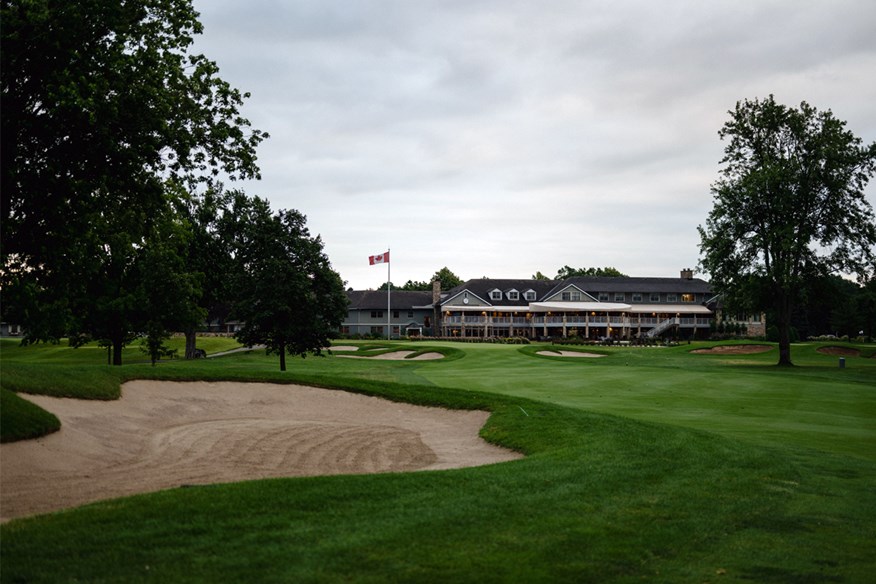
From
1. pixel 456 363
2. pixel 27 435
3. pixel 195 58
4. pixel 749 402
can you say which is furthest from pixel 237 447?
pixel 456 363

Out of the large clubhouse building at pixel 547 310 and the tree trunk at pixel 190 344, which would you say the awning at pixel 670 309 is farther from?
the tree trunk at pixel 190 344

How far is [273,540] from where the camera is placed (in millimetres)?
6754

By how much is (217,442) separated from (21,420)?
3630 millimetres

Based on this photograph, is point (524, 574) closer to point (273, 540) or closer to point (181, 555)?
point (273, 540)

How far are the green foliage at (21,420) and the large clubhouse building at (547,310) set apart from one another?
267 feet

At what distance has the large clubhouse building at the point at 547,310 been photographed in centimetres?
9650

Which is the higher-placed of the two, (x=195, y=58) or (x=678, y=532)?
(x=195, y=58)

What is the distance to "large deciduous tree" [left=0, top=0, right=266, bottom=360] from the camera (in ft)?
49.3

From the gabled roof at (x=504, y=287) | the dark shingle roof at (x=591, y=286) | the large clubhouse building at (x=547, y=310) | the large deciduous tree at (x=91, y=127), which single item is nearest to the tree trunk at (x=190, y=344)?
the large clubhouse building at (x=547, y=310)

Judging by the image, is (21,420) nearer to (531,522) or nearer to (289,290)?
(531,522)

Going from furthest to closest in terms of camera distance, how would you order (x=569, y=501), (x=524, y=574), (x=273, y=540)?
1. (x=569, y=501)
2. (x=273, y=540)
3. (x=524, y=574)

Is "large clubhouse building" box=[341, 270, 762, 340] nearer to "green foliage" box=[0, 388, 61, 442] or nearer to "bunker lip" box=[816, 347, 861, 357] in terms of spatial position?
"bunker lip" box=[816, 347, 861, 357]

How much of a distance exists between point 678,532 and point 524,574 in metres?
2.56

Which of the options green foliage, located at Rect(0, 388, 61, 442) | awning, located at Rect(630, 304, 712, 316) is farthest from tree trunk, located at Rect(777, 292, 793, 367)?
awning, located at Rect(630, 304, 712, 316)
